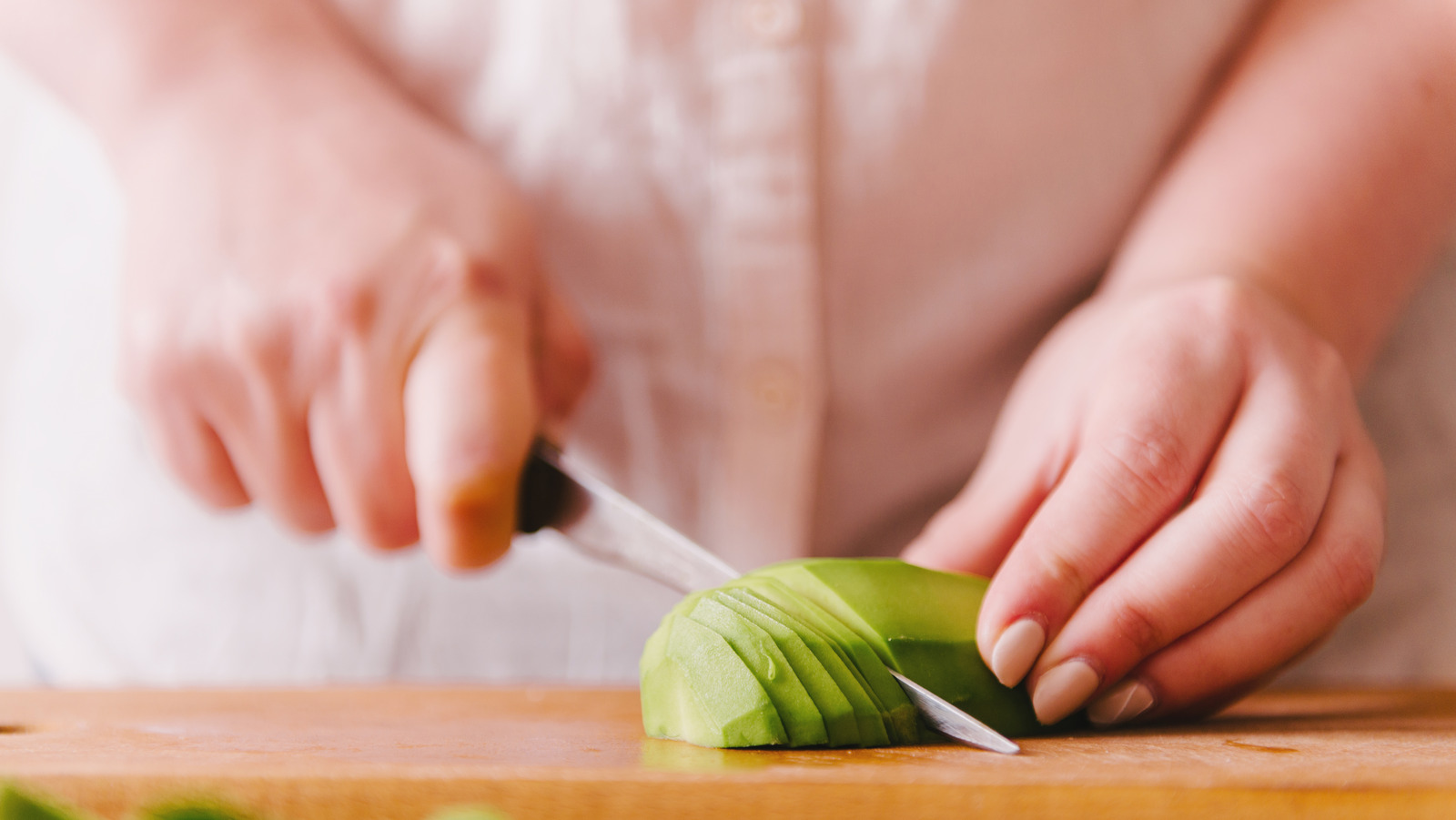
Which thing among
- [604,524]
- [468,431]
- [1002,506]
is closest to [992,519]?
[1002,506]

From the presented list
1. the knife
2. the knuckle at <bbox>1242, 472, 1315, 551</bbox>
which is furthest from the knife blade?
the knuckle at <bbox>1242, 472, 1315, 551</bbox>

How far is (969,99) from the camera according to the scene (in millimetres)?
1358

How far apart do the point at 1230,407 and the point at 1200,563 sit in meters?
0.16

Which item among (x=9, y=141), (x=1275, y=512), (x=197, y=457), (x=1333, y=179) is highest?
(x=1333, y=179)

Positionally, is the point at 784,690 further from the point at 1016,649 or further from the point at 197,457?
the point at 197,457

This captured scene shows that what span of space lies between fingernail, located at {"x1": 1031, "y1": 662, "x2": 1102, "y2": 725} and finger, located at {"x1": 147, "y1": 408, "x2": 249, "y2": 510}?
876mm

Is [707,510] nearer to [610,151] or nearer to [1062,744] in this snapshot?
[610,151]

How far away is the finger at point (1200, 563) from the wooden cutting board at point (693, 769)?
0.05 meters

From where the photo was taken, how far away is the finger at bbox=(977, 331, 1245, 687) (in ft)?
2.73

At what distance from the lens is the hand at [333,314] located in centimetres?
108

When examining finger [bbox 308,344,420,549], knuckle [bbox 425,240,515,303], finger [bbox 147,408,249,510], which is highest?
knuckle [bbox 425,240,515,303]

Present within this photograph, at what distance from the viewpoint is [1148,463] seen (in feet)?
2.92

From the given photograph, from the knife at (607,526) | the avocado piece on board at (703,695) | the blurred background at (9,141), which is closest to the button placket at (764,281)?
the knife at (607,526)

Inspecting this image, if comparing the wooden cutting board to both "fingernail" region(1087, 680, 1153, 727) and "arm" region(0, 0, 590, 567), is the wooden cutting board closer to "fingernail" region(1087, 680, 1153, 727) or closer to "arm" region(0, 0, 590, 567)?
"fingernail" region(1087, 680, 1153, 727)
